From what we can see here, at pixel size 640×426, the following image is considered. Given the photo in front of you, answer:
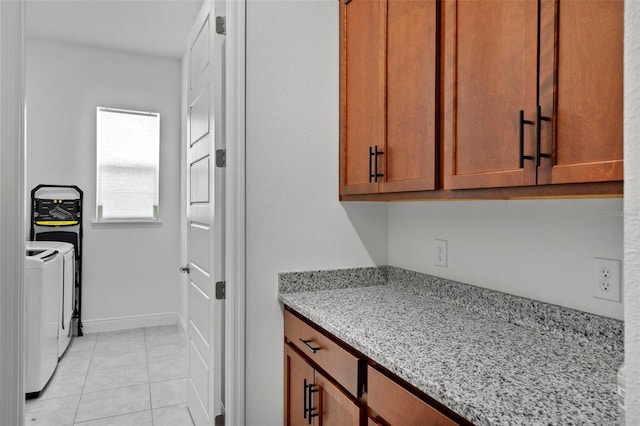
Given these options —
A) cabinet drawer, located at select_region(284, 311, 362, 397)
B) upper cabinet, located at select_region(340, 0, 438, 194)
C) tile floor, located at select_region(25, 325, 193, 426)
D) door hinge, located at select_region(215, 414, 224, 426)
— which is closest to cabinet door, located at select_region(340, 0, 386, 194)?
upper cabinet, located at select_region(340, 0, 438, 194)

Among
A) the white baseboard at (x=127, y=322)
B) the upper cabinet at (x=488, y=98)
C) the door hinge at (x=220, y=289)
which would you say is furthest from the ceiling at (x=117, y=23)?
the white baseboard at (x=127, y=322)

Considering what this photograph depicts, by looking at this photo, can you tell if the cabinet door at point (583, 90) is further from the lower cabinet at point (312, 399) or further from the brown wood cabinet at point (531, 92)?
the lower cabinet at point (312, 399)

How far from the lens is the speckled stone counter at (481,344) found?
0.82m

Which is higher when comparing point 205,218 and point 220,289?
point 205,218

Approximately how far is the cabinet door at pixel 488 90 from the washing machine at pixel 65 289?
3051mm

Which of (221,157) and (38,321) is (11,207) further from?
(38,321)

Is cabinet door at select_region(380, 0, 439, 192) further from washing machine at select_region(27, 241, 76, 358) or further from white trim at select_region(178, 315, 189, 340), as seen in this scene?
white trim at select_region(178, 315, 189, 340)

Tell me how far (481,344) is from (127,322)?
3.83 metres

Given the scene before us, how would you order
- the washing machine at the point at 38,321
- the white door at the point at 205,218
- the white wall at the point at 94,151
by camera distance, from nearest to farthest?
1. the white door at the point at 205,218
2. the washing machine at the point at 38,321
3. the white wall at the point at 94,151

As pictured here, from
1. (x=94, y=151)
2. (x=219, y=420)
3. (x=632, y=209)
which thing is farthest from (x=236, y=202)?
(x=94, y=151)

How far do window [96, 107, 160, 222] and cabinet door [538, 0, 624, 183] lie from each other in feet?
12.7

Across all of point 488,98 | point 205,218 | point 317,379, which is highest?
point 488,98

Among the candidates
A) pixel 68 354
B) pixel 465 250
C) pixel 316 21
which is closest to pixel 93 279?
pixel 68 354

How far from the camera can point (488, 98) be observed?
44.9 inches
